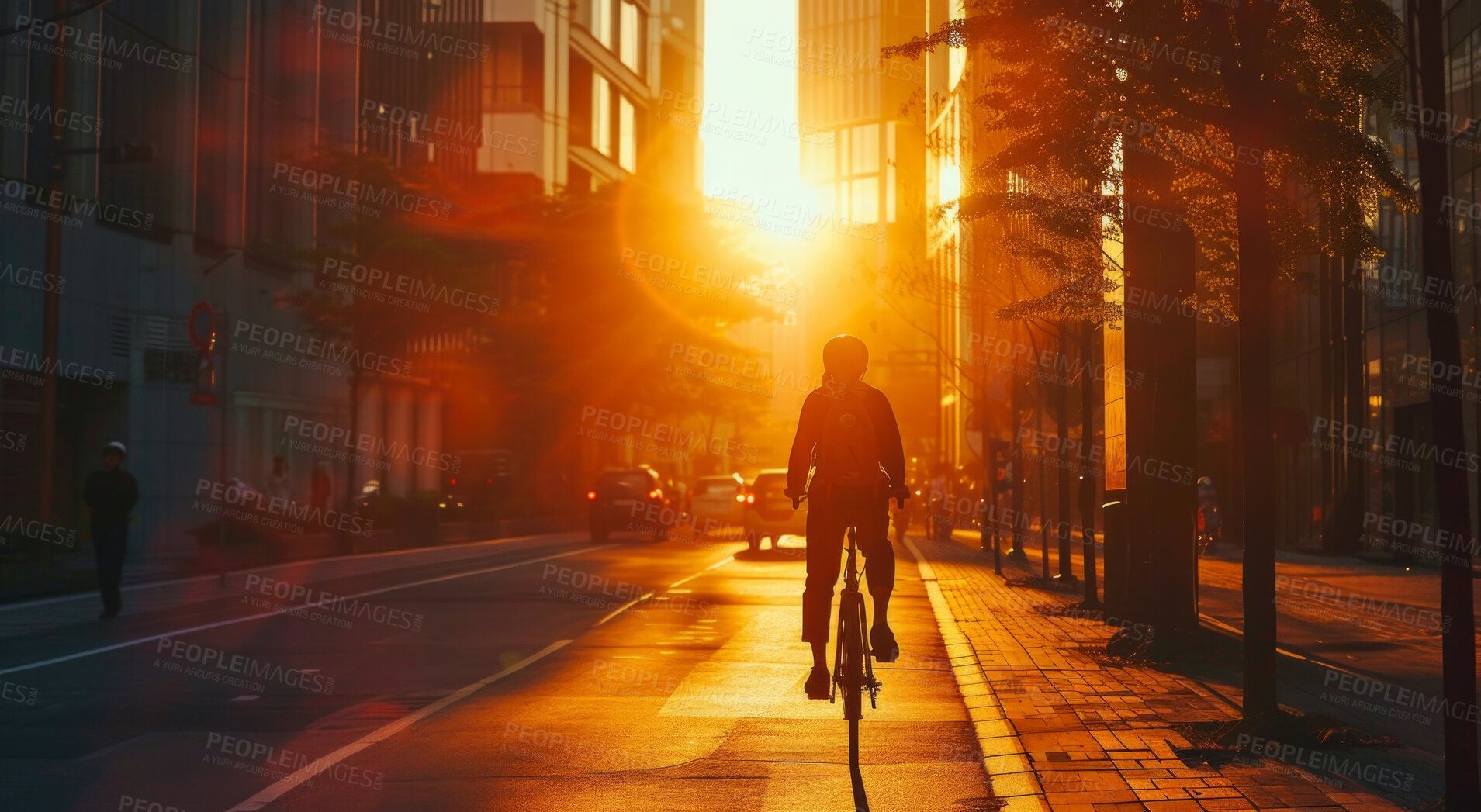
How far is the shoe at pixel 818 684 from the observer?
25.2ft

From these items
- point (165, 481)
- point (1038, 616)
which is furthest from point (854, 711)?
point (165, 481)

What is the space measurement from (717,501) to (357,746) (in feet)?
111

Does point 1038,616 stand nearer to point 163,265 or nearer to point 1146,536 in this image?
point 1146,536

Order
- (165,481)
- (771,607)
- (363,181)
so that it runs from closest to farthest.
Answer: (771,607) < (165,481) < (363,181)

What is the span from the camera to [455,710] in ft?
30.4

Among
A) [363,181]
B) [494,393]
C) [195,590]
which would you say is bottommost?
[195,590]

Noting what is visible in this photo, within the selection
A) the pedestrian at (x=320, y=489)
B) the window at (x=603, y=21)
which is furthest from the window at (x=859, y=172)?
the pedestrian at (x=320, y=489)

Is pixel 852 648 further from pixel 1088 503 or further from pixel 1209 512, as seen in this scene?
pixel 1209 512

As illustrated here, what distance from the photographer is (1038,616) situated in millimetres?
15734

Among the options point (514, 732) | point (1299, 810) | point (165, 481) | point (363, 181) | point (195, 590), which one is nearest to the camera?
point (1299, 810)

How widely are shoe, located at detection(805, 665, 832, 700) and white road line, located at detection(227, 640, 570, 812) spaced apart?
2.24 metres

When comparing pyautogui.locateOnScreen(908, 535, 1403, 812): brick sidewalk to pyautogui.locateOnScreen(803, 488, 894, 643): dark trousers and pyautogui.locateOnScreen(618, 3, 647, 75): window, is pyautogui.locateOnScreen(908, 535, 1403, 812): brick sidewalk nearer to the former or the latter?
pyautogui.locateOnScreen(803, 488, 894, 643): dark trousers

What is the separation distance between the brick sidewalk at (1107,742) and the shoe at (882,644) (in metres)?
0.61

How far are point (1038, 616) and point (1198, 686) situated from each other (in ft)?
18.7
